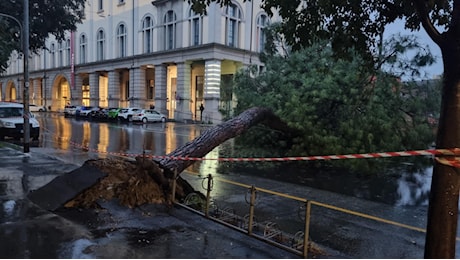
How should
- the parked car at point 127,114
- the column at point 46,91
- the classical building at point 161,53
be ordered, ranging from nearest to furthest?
the parked car at point 127,114, the classical building at point 161,53, the column at point 46,91

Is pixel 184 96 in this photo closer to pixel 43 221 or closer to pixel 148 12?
pixel 148 12

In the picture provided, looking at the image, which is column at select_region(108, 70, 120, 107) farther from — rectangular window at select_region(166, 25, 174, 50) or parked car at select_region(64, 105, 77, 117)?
rectangular window at select_region(166, 25, 174, 50)

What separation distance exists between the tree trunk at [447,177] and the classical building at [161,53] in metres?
28.2

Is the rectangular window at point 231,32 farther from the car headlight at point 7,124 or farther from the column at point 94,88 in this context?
the car headlight at point 7,124

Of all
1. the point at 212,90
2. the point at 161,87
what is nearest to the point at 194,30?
the point at 212,90

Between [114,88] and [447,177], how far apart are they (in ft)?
166

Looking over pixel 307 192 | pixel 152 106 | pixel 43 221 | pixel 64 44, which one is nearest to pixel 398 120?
pixel 307 192

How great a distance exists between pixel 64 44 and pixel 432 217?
6365 cm

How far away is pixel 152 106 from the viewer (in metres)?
44.9

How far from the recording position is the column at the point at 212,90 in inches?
1511

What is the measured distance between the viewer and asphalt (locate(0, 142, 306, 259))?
4738 millimetres

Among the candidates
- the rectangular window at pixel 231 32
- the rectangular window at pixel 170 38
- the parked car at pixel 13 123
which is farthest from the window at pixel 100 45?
the parked car at pixel 13 123

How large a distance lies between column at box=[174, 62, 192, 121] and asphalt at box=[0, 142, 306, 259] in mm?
34278

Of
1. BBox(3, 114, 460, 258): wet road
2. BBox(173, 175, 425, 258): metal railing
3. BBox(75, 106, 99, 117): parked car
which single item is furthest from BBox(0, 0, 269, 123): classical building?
BBox(173, 175, 425, 258): metal railing
